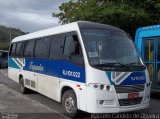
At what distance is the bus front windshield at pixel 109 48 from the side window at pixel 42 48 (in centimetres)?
245

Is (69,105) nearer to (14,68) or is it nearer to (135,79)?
(135,79)

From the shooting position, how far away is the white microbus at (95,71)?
334 inches

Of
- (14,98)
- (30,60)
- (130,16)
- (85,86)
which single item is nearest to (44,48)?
(30,60)

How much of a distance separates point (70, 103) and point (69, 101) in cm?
7

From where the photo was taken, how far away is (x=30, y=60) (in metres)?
13.2

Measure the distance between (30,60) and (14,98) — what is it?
5.06 ft

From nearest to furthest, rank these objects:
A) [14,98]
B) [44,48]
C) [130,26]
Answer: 1. [44,48]
2. [14,98]
3. [130,26]

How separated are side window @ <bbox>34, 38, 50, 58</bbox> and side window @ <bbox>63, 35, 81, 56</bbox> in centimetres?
161

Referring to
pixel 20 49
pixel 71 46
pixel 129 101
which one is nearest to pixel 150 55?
pixel 71 46

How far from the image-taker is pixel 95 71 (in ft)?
27.9

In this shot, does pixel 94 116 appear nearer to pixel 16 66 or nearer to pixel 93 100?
pixel 93 100

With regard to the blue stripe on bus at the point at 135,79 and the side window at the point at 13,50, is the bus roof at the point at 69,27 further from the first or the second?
the side window at the point at 13,50

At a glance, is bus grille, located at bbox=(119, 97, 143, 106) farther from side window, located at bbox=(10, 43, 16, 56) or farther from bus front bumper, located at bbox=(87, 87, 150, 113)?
side window, located at bbox=(10, 43, 16, 56)

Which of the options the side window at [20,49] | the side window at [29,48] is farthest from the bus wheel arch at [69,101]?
the side window at [20,49]
